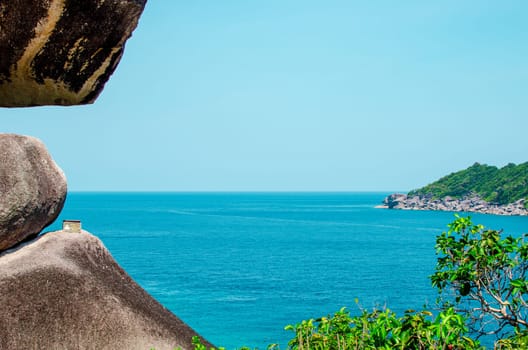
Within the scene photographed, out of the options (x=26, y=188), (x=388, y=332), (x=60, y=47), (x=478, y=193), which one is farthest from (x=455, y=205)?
(x=60, y=47)

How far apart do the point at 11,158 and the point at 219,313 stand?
34537 mm

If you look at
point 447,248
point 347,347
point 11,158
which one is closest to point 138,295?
point 11,158

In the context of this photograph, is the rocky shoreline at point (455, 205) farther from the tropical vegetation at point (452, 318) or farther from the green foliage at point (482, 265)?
the tropical vegetation at point (452, 318)

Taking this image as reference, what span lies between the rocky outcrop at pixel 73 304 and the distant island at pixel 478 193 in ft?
411

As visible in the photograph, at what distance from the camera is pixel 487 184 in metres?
143

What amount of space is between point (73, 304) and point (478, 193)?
143227 millimetres

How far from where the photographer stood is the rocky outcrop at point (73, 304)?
310 inches

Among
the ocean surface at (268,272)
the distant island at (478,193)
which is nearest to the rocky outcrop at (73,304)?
the ocean surface at (268,272)

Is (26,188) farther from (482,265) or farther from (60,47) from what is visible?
(482,265)

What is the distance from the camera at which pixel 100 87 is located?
7773 millimetres

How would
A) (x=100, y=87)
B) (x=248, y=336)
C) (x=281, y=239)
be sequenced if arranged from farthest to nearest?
(x=281, y=239)
(x=248, y=336)
(x=100, y=87)

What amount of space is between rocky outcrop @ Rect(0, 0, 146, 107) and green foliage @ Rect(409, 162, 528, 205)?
129 m

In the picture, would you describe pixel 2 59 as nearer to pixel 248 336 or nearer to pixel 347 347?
pixel 347 347

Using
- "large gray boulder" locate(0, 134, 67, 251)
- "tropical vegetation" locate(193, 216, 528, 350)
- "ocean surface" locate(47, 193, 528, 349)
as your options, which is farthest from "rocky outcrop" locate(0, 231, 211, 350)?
"ocean surface" locate(47, 193, 528, 349)
